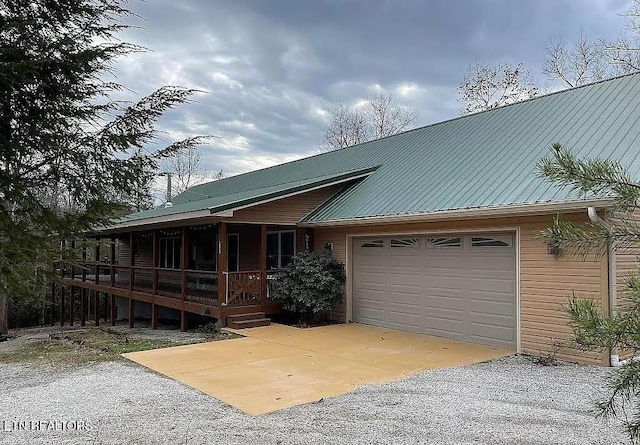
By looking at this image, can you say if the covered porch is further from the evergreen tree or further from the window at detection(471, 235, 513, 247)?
the window at detection(471, 235, 513, 247)

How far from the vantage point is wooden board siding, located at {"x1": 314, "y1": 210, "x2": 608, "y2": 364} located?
7832 millimetres

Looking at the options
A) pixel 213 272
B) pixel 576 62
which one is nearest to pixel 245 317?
pixel 213 272

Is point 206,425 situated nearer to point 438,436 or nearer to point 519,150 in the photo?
point 438,436

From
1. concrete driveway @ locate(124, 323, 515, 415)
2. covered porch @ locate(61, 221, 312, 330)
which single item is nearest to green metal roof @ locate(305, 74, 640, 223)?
covered porch @ locate(61, 221, 312, 330)

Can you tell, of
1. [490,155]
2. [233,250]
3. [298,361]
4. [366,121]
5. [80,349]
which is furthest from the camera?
[366,121]

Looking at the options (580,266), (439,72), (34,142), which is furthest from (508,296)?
(439,72)

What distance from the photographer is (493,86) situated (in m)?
27.7

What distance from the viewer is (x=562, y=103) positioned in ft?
37.2

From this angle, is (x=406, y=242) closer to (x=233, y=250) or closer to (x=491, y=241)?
(x=491, y=241)

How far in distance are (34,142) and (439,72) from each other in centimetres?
1782

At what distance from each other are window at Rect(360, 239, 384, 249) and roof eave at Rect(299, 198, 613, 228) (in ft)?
1.98

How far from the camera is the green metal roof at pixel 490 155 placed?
8.93 meters

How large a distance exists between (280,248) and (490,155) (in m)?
6.17

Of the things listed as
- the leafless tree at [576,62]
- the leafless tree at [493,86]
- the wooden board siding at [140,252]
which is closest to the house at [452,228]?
the wooden board siding at [140,252]
